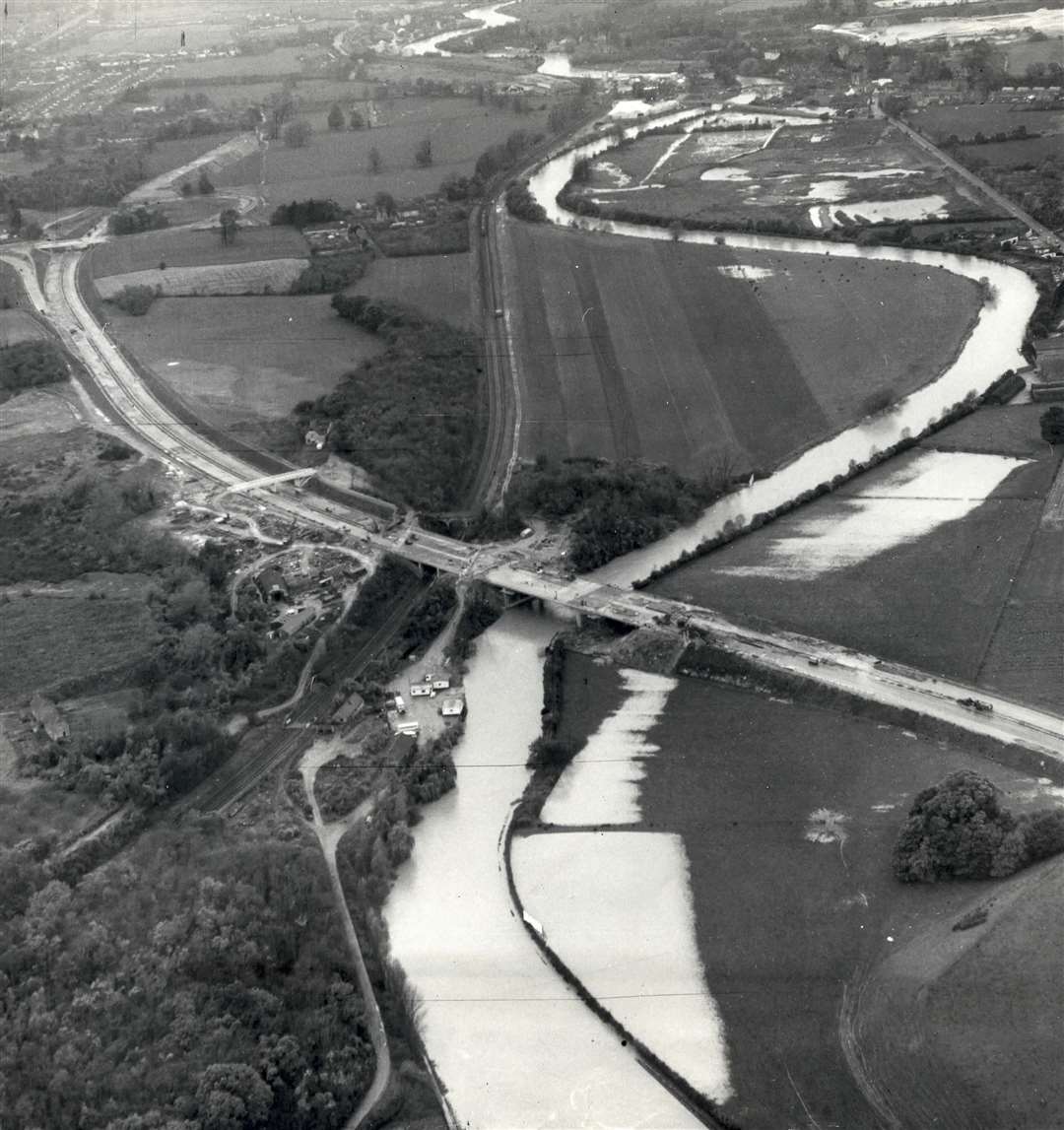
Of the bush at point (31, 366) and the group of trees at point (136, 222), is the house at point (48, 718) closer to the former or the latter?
the bush at point (31, 366)

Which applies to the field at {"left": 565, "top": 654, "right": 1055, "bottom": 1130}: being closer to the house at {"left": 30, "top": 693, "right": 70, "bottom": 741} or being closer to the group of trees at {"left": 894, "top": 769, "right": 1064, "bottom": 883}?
the group of trees at {"left": 894, "top": 769, "right": 1064, "bottom": 883}

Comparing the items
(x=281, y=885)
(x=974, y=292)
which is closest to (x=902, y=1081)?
(x=281, y=885)

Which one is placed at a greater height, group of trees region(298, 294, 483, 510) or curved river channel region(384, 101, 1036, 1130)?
group of trees region(298, 294, 483, 510)

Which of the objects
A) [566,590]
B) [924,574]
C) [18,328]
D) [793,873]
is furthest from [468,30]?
[793,873]

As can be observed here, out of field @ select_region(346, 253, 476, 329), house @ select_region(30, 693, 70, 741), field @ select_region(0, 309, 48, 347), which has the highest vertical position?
field @ select_region(346, 253, 476, 329)

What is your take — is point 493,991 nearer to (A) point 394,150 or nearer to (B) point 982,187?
(B) point 982,187

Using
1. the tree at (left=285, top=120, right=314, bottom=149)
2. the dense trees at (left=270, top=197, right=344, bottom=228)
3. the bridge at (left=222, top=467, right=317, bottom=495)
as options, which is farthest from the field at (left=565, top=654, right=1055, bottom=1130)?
the tree at (left=285, top=120, right=314, bottom=149)

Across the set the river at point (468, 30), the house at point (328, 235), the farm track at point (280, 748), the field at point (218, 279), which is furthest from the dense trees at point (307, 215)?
the river at point (468, 30)

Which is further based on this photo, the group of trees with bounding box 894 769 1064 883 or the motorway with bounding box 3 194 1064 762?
the motorway with bounding box 3 194 1064 762
